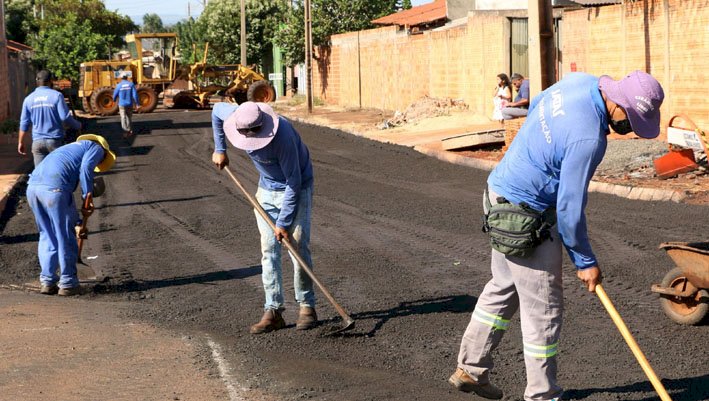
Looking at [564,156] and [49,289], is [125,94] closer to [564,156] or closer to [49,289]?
[49,289]

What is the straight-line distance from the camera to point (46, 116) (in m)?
12.1

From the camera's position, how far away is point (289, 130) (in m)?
6.62

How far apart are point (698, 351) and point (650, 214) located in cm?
539

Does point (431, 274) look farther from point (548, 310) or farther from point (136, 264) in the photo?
point (548, 310)

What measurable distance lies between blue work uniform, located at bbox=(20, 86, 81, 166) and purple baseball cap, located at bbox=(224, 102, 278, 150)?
624 cm

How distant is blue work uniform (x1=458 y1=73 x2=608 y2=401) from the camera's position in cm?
446

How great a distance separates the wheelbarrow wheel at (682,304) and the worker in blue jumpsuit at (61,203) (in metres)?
4.82

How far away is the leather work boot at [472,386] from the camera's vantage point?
5340 millimetres

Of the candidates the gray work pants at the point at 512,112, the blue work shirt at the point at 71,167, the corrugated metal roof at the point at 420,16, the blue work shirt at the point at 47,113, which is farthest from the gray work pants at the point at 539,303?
the corrugated metal roof at the point at 420,16

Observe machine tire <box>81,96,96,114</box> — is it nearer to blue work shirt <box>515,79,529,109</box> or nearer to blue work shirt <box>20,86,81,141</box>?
blue work shirt <box>515,79,529,109</box>

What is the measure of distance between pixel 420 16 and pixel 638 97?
114 ft

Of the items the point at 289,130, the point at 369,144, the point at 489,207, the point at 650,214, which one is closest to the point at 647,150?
the point at 650,214

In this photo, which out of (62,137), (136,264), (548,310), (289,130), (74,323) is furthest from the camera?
(62,137)

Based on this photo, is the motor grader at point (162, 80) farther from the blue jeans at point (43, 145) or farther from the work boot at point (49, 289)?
the work boot at point (49, 289)
